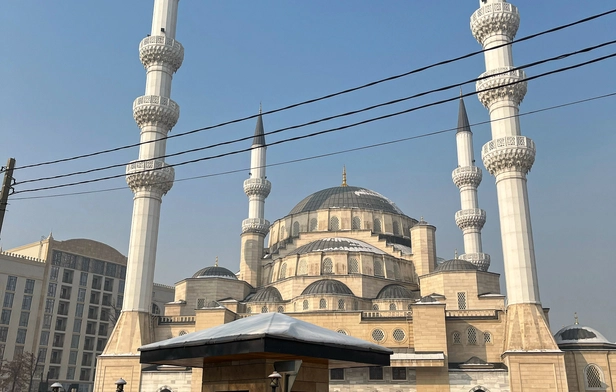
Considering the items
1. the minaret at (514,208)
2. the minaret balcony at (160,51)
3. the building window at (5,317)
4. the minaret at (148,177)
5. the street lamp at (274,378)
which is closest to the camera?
the street lamp at (274,378)

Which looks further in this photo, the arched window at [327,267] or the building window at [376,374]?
the arched window at [327,267]

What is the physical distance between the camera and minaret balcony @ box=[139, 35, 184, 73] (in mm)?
31609

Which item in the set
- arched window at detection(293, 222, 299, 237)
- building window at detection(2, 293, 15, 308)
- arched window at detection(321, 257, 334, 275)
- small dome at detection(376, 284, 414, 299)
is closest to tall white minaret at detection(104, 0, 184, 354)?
arched window at detection(321, 257, 334, 275)

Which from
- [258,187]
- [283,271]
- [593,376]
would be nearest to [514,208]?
[593,376]

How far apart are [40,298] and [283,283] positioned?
25512mm

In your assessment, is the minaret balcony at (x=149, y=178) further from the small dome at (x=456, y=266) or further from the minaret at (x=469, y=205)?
the minaret at (x=469, y=205)

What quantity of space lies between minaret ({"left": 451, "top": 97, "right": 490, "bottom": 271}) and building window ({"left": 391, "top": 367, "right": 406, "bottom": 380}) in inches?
524

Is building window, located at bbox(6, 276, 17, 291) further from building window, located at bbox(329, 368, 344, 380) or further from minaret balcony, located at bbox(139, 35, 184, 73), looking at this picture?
building window, located at bbox(329, 368, 344, 380)

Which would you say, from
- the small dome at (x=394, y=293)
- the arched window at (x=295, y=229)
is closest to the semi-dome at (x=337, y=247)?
the small dome at (x=394, y=293)

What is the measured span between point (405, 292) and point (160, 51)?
1866cm

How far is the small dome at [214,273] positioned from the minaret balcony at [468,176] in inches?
634

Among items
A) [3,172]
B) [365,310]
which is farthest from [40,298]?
[3,172]

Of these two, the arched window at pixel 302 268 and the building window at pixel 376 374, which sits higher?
the arched window at pixel 302 268

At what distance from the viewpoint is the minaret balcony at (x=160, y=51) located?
1244 inches
